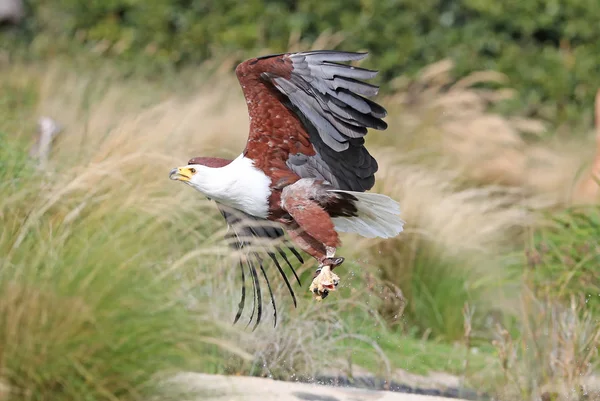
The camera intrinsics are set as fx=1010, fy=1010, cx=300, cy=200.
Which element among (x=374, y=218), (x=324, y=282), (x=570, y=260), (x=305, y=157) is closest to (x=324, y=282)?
(x=324, y=282)

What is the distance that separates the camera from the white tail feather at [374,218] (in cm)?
365

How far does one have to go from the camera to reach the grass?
147 inches

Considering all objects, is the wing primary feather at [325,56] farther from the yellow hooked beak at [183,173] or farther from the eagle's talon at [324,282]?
the eagle's talon at [324,282]

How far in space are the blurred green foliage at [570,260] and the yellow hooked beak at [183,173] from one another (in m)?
2.58

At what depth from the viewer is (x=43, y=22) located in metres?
12.4

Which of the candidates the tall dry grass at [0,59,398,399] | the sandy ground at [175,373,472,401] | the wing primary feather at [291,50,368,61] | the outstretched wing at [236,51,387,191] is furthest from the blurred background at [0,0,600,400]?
the wing primary feather at [291,50,368,61]

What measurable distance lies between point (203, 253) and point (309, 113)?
1191 millimetres

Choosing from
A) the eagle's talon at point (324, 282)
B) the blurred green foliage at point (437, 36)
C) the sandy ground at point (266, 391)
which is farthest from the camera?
the blurred green foliage at point (437, 36)

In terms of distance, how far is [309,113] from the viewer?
12.1 ft

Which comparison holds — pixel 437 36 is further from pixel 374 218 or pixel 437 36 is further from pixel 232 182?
pixel 232 182

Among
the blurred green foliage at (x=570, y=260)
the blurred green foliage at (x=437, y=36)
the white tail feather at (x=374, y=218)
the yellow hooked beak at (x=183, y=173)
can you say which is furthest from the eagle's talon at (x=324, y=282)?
the blurred green foliage at (x=437, y=36)

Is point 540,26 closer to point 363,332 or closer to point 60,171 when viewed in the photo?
point 363,332

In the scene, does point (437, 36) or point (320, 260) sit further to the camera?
point (437, 36)

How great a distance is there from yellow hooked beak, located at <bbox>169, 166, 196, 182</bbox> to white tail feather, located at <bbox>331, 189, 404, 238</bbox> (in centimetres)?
53
